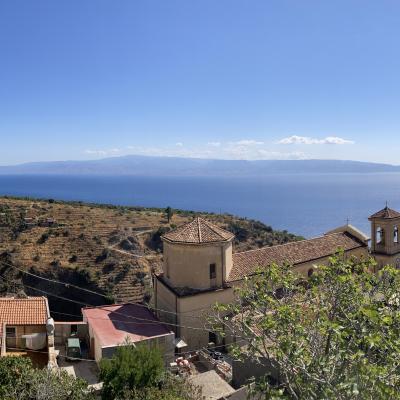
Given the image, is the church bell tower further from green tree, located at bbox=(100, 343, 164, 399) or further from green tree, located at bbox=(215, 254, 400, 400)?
green tree, located at bbox=(100, 343, 164, 399)

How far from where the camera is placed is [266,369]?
16.0 m

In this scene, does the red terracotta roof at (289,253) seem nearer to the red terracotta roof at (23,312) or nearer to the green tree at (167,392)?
the green tree at (167,392)

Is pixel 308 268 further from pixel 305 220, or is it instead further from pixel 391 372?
pixel 305 220

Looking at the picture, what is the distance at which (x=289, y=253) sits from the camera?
82.2 ft

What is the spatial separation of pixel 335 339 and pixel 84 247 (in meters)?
39.9

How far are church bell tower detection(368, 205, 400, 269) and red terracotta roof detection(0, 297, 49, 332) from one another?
2115 centimetres

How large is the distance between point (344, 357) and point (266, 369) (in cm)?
951

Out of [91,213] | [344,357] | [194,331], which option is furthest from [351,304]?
[91,213]

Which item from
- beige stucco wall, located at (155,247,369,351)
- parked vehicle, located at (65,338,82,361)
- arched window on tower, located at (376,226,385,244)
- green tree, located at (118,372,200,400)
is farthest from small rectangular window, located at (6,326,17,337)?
arched window on tower, located at (376,226,385,244)

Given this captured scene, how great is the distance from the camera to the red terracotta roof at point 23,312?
752 inches

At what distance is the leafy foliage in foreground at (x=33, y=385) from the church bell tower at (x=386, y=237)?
2200 centimetres

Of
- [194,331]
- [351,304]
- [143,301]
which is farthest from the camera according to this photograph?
[143,301]

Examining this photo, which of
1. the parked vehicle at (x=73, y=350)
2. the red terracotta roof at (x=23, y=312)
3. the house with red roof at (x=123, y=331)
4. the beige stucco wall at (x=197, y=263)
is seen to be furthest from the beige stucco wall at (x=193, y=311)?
the red terracotta roof at (x=23, y=312)

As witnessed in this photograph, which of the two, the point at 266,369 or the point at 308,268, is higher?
the point at 308,268
